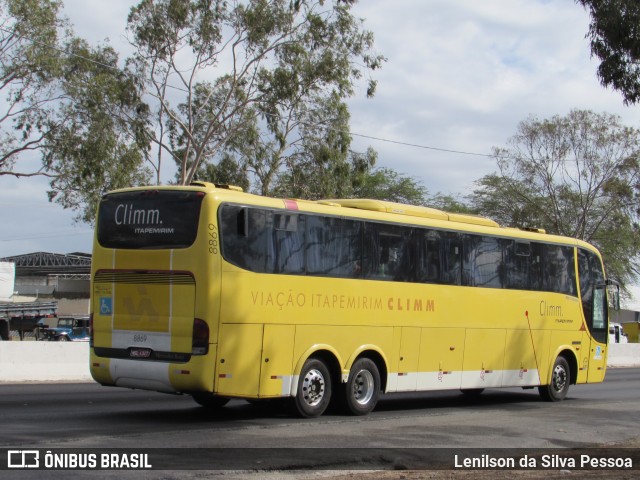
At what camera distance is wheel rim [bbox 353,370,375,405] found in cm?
1471

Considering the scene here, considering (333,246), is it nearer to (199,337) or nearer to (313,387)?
(313,387)

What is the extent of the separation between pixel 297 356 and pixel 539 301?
7012 mm

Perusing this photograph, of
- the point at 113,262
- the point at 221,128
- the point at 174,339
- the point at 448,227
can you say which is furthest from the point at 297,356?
the point at 221,128

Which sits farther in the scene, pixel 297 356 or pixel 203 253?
pixel 297 356

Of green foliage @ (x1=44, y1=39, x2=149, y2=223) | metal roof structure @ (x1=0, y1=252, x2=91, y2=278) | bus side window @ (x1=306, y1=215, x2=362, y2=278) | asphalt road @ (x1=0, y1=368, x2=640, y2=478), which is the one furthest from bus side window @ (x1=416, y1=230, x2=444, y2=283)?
metal roof structure @ (x1=0, y1=252, x2=91, y2=278)

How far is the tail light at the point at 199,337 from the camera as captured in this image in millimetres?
12211

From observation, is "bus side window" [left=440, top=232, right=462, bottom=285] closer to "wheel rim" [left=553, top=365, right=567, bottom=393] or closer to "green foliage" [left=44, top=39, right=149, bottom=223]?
"wheel rim" [left=553, top=365, right=567, bottom=393]

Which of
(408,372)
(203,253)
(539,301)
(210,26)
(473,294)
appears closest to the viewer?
(203,253)

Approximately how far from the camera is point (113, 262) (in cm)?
1326

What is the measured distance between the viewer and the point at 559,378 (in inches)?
765

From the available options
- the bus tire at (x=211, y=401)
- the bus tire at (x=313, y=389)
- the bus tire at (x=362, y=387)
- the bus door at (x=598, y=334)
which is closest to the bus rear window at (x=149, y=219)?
the bus tire at (x=313, y=389)

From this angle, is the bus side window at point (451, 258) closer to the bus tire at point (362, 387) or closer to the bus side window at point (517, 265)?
the bus side window at point (517, 265)

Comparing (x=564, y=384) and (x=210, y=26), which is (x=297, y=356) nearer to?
(x=564, y=384)

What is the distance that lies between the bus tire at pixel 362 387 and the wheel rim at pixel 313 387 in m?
0.58
